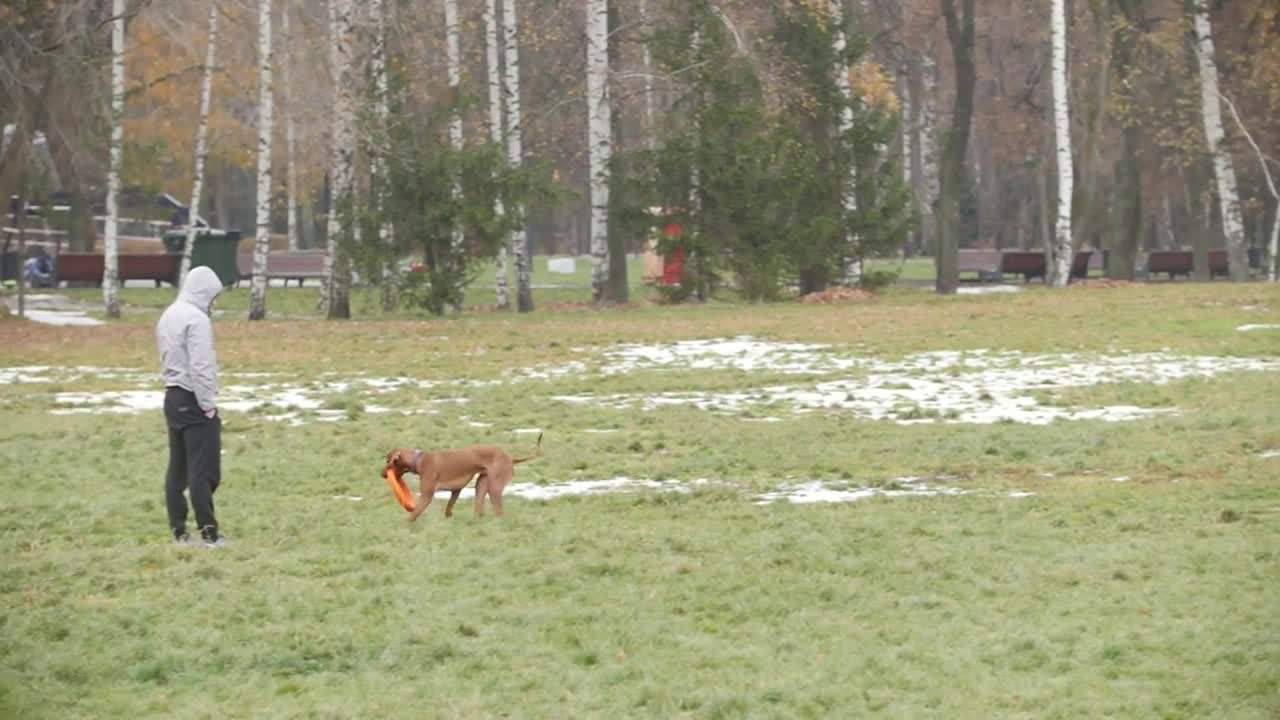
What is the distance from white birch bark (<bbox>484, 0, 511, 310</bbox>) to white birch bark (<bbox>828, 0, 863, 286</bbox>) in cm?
625

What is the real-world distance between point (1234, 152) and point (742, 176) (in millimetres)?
20092

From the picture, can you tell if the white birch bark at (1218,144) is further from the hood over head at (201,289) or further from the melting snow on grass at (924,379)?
the hood over head at (201,289)

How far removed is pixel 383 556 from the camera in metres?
11.7

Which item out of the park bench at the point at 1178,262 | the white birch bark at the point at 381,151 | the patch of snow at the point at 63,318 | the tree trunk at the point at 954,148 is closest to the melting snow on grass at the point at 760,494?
the white birch bark at the point at 381,151

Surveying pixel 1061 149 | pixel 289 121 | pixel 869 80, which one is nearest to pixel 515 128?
pixel 869 80

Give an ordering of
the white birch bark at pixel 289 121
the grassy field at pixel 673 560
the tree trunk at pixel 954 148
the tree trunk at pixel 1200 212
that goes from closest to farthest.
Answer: the grassy field at pixel 673 560 < the tree trunk at pixel 954 148 < the white birch bark at pixel 289 121 < the tree trunk at pixel 1200 212

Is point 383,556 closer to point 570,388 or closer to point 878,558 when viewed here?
point 878,558

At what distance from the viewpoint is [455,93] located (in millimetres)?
34969

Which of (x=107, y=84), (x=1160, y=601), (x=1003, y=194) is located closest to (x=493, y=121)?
(x=107, y=84)

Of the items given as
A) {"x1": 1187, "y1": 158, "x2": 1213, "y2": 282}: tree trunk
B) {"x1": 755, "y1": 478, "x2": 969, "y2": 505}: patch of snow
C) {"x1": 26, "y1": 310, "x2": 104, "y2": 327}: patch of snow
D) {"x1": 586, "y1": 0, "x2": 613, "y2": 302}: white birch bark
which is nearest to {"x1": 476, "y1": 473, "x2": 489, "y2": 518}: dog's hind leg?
{"x1": 755, "y1": 478, "x2": 969, "y2": 505}: patch of snow

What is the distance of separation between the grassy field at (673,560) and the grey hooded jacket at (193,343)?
957 millimetres

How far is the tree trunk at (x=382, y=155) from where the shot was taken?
34688mm

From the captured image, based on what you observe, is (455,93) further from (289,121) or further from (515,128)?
(289,121)

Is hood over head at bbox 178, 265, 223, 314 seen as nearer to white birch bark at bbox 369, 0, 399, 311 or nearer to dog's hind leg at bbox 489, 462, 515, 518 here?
dog's hind leg at bbox 489, 462, 515, 518
